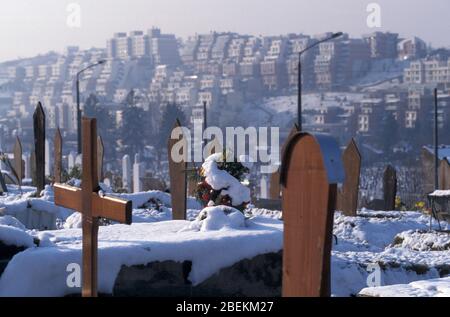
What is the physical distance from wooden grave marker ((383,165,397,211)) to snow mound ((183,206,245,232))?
38.3ft

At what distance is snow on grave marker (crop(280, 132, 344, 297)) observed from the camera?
5.55 m

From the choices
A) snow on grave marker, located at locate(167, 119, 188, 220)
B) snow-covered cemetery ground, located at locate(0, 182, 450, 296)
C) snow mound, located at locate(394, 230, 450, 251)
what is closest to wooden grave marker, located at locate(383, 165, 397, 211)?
snow mound, located at locate(394, 230, 450, 251)

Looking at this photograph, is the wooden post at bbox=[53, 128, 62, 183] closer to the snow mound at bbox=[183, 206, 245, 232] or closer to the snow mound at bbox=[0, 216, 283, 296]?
the snow mound at bbox=[0, 216, 283, 296]

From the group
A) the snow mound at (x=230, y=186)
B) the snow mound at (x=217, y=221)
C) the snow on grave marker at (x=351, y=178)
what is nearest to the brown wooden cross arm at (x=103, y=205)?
the snow mound at (x=217, y=221)

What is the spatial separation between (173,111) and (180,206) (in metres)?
86.0

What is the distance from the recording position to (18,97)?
197500 millimetres

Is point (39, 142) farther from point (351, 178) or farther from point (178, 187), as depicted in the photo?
point (351, 178)

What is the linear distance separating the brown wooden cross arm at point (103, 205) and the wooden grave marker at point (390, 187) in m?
14.7

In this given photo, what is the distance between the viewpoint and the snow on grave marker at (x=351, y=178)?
1822 cm

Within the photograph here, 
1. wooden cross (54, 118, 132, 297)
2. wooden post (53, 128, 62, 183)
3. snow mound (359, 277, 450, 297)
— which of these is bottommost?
wooden post (53, 128, 62, 183)

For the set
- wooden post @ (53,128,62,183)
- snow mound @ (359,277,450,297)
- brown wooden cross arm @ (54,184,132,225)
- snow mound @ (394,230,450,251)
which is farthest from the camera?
wooden post @ (53,128,62,183)

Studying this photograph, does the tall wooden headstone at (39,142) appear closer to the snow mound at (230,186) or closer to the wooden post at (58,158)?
the wooden post at (58,158)
